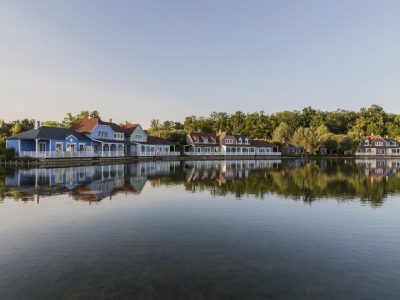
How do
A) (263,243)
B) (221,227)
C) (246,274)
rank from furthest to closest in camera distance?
(221,227) < (263,243) < (246,274)

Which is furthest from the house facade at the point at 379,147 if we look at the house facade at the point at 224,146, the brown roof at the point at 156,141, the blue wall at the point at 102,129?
the blue wall at the point at 102,129

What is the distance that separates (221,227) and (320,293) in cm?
569

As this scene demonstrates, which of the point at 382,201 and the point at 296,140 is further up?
the point at 296,140

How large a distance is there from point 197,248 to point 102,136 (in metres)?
52.5

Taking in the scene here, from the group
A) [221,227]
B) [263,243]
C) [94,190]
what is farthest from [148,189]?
[263,243]

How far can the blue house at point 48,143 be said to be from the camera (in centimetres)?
4444

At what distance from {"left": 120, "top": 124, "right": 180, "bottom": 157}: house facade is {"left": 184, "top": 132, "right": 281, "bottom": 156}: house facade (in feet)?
24.6

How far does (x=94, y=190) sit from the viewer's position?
20734 mm

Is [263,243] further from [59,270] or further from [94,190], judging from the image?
[94,190]

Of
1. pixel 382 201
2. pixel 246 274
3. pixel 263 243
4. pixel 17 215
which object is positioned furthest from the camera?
pixel 382 201

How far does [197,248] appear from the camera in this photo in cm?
940

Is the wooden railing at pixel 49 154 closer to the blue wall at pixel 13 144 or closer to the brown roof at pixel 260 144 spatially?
the blue wall at pixel 13 144

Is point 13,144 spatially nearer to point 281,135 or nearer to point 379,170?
point 379,170

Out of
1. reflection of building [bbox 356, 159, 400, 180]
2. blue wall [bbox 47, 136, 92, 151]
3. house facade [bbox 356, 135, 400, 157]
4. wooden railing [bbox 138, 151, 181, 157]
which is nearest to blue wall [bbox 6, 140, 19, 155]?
blue wall [bbox 47, 136, 92, 151]
